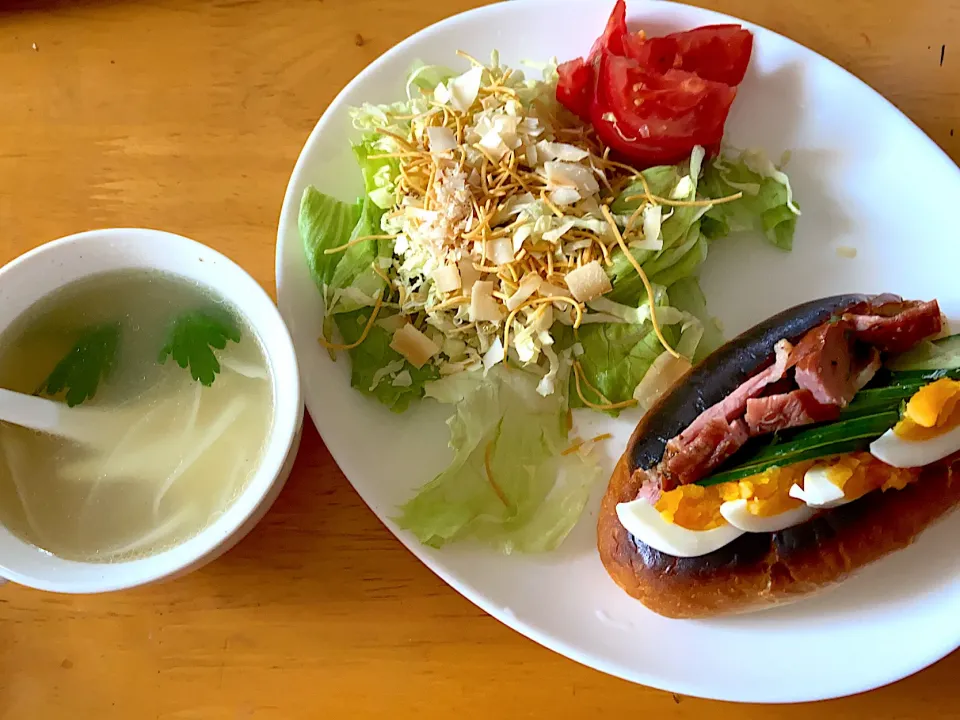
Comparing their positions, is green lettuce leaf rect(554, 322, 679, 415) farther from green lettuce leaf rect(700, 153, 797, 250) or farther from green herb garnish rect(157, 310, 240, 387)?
green herb garnish rect(157, 310, 240, 387)

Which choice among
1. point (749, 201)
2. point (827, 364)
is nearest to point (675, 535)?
point (827, 364)

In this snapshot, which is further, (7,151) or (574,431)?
(7,151)

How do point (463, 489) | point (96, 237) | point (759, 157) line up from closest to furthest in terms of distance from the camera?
1. point (96, 237)
2. point (463, 489)
3. point (759, 157)

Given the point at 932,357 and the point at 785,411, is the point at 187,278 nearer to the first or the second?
the point at 785,411

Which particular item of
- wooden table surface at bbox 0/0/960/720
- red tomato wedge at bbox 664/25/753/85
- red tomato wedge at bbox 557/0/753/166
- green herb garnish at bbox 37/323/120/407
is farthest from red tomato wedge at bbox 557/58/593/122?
green herb garnish at bbox 37/323/120/407

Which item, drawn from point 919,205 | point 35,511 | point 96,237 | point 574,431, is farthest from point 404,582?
point 919,205

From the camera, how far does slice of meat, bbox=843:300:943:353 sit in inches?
44.0

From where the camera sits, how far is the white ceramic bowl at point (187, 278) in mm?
966

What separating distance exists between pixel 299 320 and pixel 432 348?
209 millimetres

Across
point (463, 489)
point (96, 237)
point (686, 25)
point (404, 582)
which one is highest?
point (686, 25)

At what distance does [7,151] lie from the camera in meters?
1.43

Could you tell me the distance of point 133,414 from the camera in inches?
43.4

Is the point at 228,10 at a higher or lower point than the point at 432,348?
higher

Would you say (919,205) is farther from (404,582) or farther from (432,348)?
(404,582)
